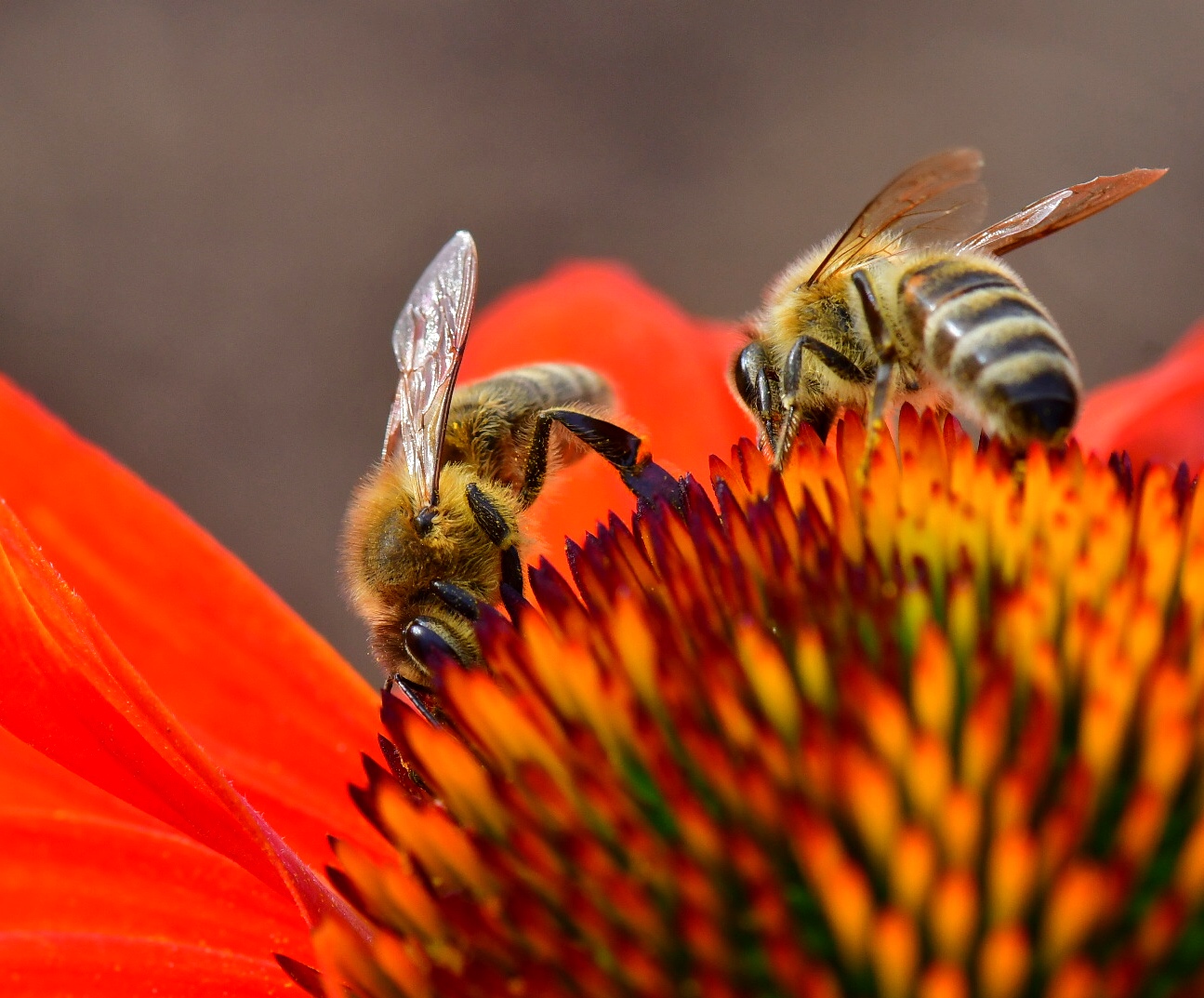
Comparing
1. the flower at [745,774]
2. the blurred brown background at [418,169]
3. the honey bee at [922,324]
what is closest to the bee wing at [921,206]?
the honey bee at [922,324]

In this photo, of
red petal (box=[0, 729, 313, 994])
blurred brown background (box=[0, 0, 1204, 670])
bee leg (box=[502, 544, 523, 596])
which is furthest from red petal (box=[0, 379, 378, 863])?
blurred brown background (box=[0, 0, 1204, 670])

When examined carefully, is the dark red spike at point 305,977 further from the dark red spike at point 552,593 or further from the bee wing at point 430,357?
the bee wing at point 430,357

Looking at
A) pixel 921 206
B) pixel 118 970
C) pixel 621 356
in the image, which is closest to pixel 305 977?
pixel 118 970

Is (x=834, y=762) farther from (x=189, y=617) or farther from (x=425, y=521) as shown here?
(x=189, y=617)

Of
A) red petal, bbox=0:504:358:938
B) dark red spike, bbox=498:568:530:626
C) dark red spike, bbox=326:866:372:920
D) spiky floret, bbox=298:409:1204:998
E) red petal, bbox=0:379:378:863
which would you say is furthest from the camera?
red petal, bbox=0:379:378:863

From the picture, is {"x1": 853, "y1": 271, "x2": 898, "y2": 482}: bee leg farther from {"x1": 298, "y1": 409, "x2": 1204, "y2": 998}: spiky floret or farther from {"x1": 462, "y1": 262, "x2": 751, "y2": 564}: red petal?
{"x1": 462, "y1": 262, "x2": 751, "y2": 564}: red petal

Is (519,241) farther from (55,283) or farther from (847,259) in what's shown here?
(847,259)
